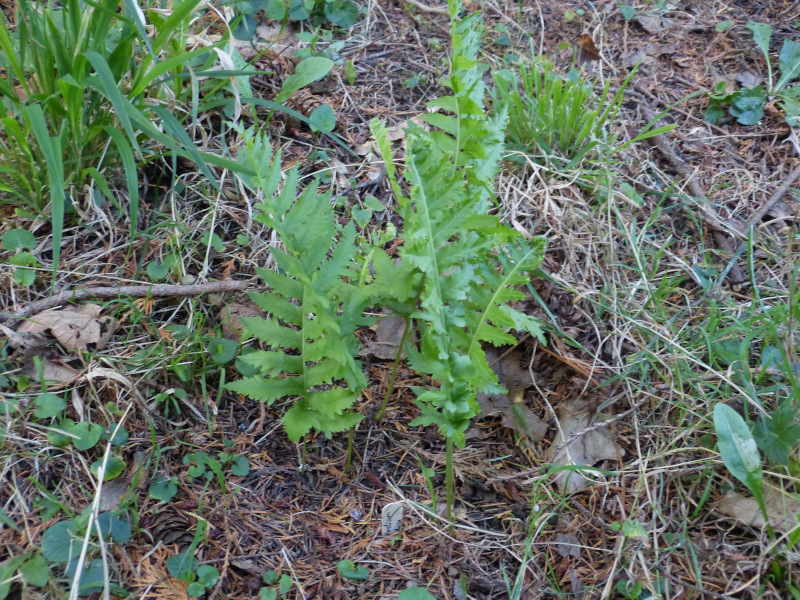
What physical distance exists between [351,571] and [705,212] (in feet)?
6.27

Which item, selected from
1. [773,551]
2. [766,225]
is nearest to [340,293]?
[773,551]

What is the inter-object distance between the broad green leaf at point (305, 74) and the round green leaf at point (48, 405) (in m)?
1.48

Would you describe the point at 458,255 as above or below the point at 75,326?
above

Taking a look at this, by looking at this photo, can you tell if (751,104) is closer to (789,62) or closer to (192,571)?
(789,62)

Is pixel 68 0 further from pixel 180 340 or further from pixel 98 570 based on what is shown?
pixel 98 570

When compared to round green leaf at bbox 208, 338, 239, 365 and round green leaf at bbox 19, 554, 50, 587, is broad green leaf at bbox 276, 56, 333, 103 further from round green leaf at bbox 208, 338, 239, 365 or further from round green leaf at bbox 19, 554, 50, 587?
round green leaf at bbox 19, 554, 50, 587

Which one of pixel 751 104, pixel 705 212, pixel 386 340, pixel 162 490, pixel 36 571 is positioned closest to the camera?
pixel 36 571

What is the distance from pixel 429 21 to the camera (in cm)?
312

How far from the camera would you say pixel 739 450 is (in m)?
1.62

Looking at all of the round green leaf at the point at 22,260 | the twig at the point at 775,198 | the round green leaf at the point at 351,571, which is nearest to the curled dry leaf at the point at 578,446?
the round green leaf at the point at 351,571

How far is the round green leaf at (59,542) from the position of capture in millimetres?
1525

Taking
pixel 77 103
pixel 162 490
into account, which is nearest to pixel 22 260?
pixel 77 103

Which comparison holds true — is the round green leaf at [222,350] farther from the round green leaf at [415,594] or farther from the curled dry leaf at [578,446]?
the curled dry leaf at [578,446]

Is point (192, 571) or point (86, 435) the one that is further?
point (86, 435)
